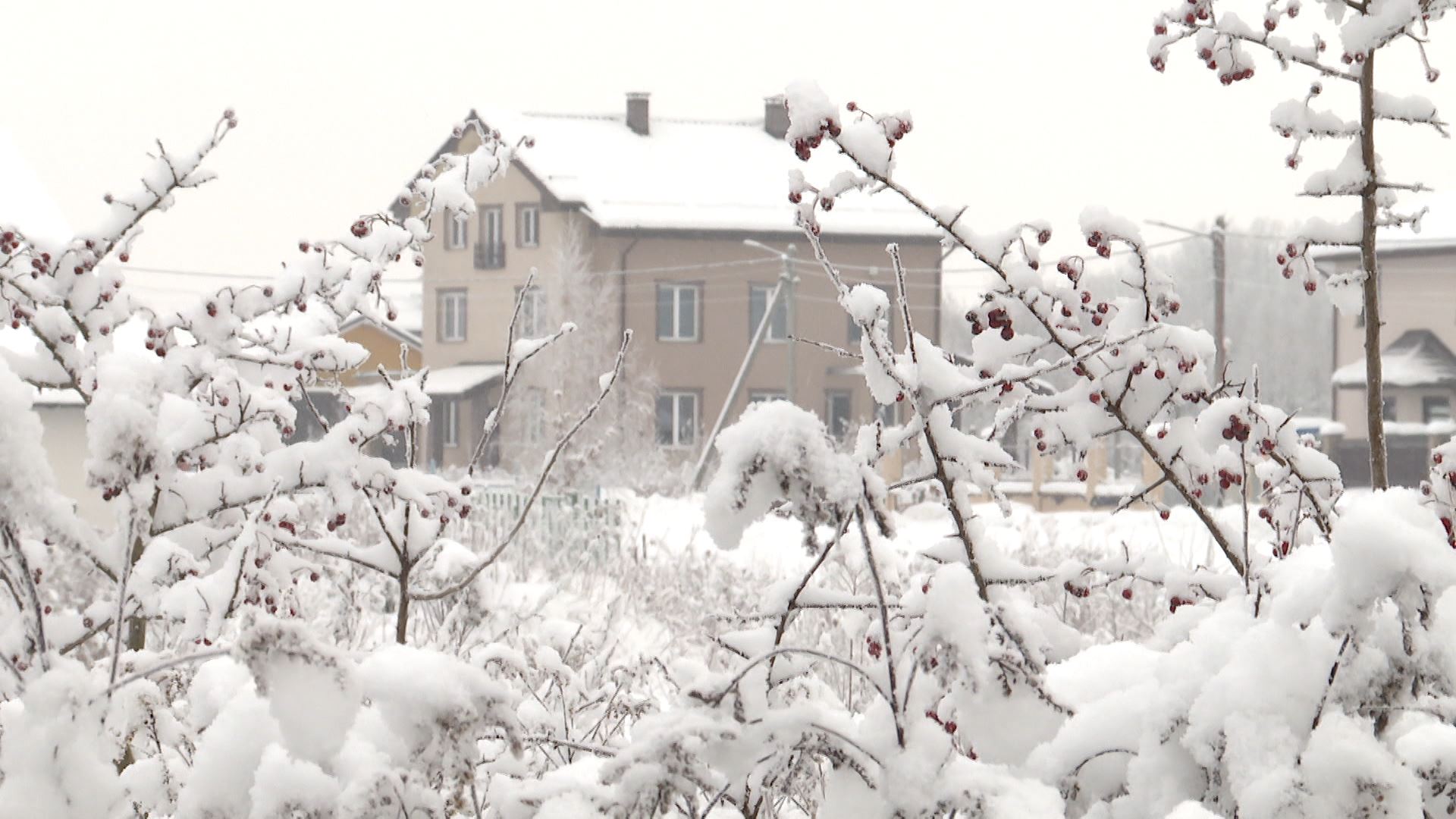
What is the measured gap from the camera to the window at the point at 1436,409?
38.2 metres

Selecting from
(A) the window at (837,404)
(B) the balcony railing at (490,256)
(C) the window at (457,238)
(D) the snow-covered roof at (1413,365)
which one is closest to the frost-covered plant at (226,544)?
(A) the window at (837,404)

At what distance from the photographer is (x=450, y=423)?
43094 millimetres

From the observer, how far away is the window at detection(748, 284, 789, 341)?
4106 centimetres

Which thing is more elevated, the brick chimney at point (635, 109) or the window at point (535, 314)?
the brick chimney at point (635, 109)

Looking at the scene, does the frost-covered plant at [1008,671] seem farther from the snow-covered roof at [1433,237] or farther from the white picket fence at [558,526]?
the snow-covered roof at [1433,237]

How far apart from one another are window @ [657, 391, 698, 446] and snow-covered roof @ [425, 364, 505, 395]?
453 cm

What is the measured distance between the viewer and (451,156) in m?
4.52

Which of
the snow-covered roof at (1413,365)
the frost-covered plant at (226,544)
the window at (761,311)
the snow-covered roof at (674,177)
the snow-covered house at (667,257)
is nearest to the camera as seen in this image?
the frost-covered plant at (226,544)

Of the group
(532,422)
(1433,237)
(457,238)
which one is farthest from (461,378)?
(1433,237)

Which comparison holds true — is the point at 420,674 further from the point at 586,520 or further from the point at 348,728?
the point at 586,520

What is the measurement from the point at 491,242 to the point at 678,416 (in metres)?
7.36

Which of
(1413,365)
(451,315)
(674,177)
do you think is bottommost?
(1413,365)

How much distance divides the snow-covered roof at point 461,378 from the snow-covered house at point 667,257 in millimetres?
86

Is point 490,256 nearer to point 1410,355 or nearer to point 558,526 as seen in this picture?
point 1410,355
